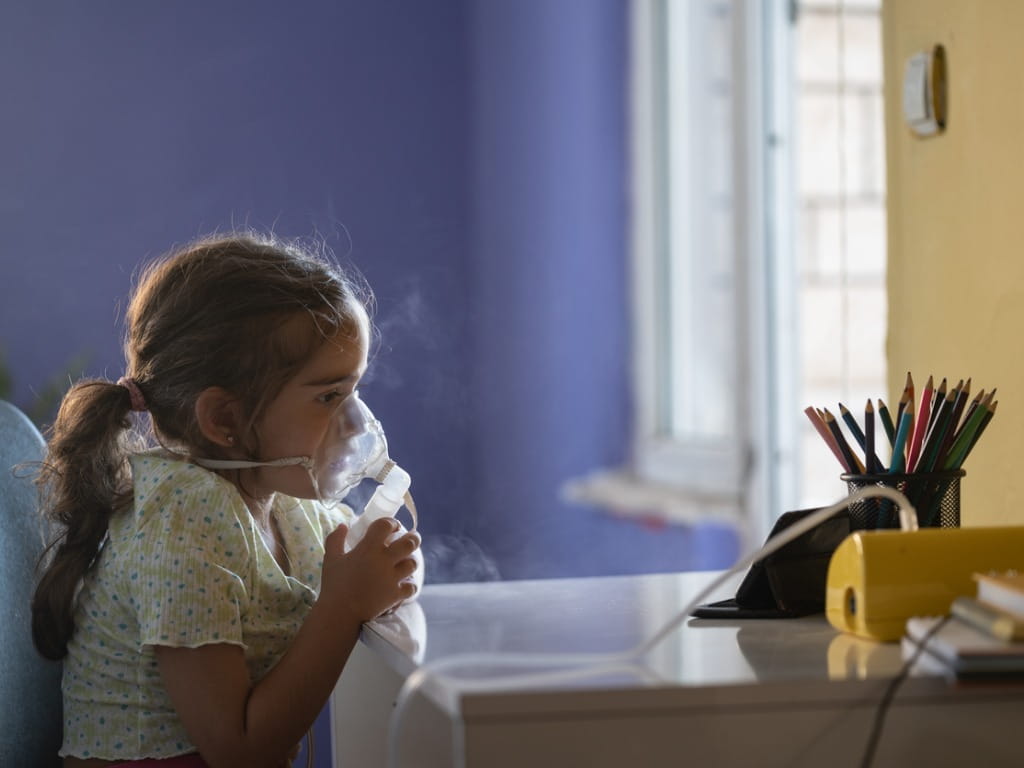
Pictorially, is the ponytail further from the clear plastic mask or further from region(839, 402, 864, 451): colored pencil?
region(839, 402, 864, 451): colored pencil

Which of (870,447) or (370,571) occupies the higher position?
(870,447)

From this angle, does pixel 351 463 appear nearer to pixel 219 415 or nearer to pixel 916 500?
pixel 219 415

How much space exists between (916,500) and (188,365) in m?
0.70

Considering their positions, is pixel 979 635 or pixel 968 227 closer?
pixel 979 635

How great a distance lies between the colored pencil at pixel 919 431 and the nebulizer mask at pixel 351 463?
48cm

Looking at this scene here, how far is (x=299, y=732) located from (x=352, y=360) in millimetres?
370

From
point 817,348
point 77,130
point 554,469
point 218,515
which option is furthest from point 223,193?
point 218,515

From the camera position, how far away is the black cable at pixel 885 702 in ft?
2.25

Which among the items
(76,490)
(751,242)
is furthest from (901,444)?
(751,242)

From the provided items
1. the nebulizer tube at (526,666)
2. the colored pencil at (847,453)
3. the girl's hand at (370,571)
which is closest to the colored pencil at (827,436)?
the colored pencil at (847,453)

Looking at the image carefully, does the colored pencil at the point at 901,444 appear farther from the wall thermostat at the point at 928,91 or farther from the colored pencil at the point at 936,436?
the wall thermostat at the point at 928,91

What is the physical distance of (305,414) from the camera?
48.0 inches

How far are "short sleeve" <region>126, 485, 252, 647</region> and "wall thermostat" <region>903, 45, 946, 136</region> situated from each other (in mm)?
872

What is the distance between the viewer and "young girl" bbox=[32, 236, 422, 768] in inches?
40.9
